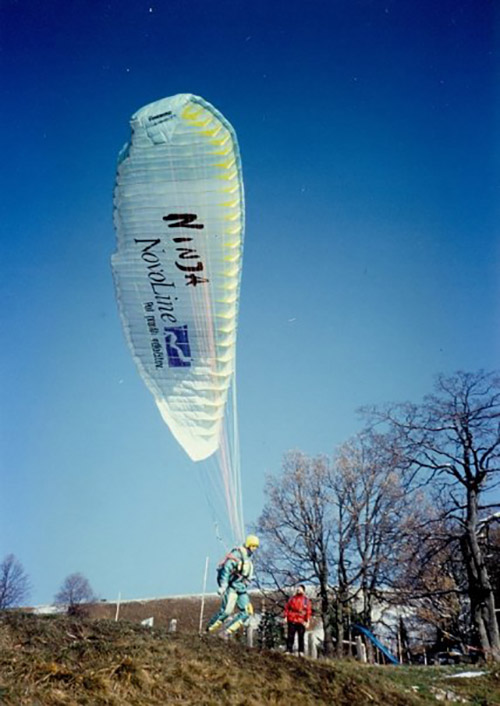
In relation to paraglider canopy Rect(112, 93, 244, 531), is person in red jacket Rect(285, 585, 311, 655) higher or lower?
lower

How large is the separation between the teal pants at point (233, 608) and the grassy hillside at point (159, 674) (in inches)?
43.9

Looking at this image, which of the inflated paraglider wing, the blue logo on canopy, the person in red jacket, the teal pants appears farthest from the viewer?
the person in red jacket

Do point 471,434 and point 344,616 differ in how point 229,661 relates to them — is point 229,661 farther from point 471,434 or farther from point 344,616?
point 344,616

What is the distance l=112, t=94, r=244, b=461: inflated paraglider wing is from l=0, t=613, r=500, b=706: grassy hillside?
142 inches

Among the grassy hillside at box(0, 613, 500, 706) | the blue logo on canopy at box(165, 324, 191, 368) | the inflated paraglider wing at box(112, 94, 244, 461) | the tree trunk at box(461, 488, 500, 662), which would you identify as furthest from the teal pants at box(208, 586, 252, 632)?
the tree trunk at box(461, 488, 500, 662)

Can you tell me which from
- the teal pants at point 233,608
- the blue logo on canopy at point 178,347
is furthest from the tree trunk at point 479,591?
the blue logo on canopy at point 178,347

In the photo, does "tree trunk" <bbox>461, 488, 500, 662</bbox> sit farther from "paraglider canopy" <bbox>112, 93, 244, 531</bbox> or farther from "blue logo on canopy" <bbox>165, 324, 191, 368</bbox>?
"blue logo on canopy" <bbox>165, 324, 191, 368</bbox>

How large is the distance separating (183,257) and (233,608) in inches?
238

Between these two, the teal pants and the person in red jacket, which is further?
the person in red jacket

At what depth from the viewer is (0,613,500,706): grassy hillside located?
5.36 m

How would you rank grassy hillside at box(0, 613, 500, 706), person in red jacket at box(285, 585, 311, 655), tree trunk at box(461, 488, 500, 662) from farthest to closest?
tree trunk at box(461, 488, 500, 662), person in red jacket at box(285, 585, 311, 655), grassy hillside at box(0, 613, 500, 706)

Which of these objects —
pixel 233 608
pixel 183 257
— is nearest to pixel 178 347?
pixel 183 257

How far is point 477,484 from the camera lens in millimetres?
14555

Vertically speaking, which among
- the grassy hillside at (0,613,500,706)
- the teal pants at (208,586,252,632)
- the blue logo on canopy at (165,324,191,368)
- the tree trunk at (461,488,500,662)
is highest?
the blue logo on canopy at (165,324,191,368)
